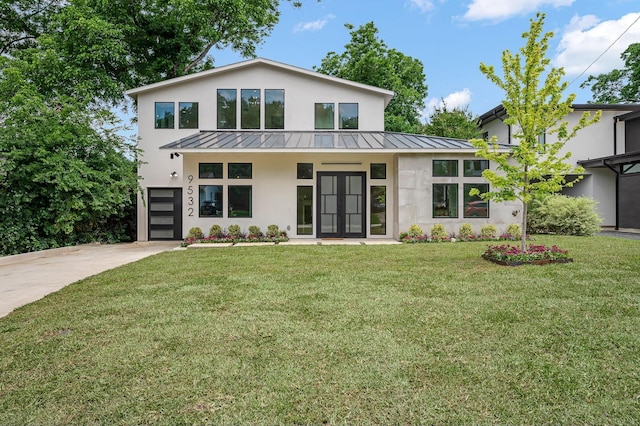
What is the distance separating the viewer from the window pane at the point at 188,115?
44.1 ft

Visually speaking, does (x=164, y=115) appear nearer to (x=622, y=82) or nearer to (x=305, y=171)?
(x=305, y=171)

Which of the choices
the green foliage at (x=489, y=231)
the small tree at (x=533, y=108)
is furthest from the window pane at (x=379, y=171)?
the small tree at (x=533, y=108)

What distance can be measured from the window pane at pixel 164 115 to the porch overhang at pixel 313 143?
3.88 ft

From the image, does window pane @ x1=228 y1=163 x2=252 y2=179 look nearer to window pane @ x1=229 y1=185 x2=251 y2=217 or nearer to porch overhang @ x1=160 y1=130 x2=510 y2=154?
window pane @ x1=229 y1=185 x2=251 y2=217

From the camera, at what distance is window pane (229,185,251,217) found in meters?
12.6

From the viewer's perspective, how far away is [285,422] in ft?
7.09

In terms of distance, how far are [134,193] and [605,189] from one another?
21.3 meters

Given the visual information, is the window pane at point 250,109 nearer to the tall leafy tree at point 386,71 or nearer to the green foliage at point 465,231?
the green foliage at point 465,231

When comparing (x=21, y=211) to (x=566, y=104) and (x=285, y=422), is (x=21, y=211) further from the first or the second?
(x=566, y=104)

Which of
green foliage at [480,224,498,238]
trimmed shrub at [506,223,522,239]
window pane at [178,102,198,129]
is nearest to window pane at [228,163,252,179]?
window pane at [178,102,198,129]

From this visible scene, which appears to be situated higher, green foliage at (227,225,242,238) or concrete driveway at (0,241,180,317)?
green foliage at (227,225,242,238)

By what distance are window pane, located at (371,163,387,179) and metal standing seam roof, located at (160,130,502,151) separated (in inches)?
37.5

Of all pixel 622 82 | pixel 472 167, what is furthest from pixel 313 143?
pixel 622 82

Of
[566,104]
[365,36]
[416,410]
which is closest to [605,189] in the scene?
[566,104]
